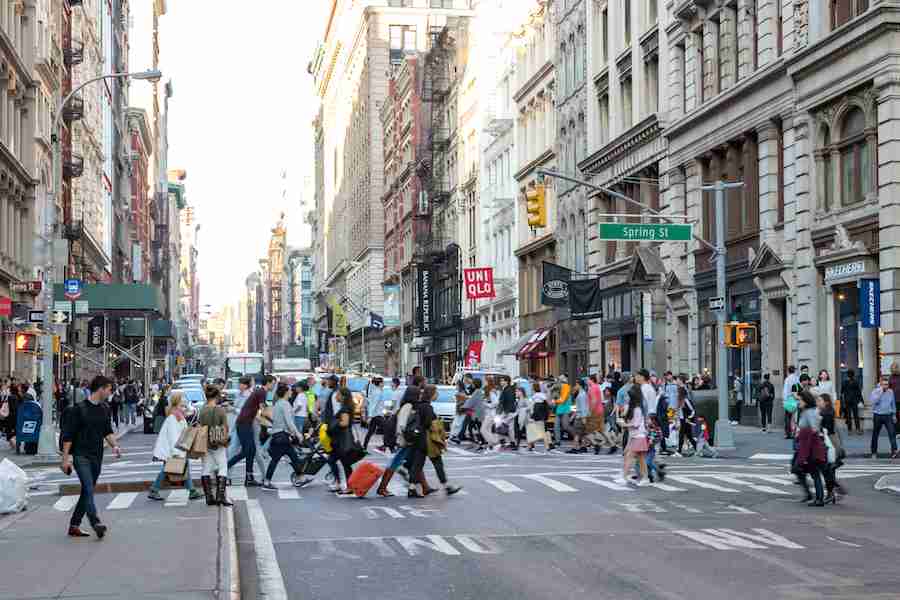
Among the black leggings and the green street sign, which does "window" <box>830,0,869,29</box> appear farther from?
the black leggings

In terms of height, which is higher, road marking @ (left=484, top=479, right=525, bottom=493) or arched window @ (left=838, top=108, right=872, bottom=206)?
arched window @ (left=838, top=108, right=872, bottom=206)

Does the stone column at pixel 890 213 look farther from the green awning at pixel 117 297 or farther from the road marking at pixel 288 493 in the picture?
the green awning at pixel 117 297

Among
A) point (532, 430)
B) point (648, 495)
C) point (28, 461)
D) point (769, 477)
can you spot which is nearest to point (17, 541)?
point (648, 495)

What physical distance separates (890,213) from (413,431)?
16.0 meters

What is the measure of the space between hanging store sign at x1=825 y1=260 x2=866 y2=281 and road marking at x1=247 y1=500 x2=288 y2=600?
2006 centimetres

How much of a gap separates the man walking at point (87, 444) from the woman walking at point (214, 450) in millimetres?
4071

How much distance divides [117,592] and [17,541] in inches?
183

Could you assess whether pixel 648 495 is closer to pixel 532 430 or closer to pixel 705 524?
pixel 705 524

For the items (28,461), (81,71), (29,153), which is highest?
(81,71)

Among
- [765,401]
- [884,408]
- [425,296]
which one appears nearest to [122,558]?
[884,408]

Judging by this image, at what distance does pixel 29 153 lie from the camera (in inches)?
2197

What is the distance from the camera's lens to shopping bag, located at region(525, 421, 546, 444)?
35.5 meters

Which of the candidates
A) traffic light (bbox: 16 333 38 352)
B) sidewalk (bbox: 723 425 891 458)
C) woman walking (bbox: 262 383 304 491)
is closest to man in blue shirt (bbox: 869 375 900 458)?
sidewalk (bbox: 723 425 891 458)

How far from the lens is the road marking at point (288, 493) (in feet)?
73.9
